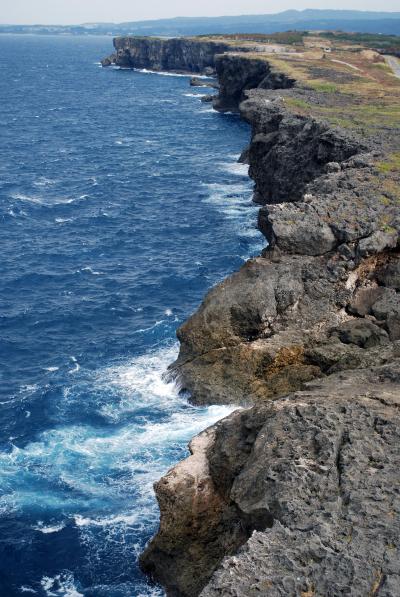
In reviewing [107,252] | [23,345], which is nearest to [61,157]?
[107,252]

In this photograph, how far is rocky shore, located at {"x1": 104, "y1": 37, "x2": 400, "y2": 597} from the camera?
21078 millimetres

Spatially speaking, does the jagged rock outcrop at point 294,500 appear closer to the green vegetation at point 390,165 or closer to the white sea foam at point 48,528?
the white sea foam at point 48,528

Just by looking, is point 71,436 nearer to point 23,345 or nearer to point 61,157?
point 23,345

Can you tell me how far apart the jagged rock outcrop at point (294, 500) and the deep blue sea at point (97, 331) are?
5132 mm

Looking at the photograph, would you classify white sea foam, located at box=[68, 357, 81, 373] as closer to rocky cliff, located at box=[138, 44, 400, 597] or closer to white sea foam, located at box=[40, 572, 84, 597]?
rocky cliff, located at box=[138, 44, 400, 597]

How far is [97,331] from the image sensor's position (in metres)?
57.2

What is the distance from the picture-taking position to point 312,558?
20.8 metres

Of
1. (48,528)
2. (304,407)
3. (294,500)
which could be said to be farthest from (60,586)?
(294,500)

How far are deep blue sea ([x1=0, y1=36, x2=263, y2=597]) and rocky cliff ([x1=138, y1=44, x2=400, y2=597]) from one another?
3905 mm

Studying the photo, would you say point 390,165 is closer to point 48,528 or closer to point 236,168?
point 48,528

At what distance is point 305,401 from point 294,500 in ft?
20.5

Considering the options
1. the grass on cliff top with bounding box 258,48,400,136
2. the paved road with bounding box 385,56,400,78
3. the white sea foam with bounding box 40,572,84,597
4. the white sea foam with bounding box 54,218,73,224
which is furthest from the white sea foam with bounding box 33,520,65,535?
the paved road with bounding box 385,56,400,78

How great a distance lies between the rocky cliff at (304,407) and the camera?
21.0 metres

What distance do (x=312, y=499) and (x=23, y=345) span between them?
121 ft
